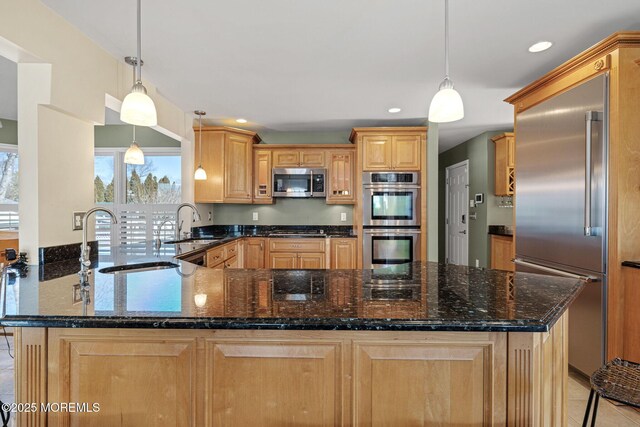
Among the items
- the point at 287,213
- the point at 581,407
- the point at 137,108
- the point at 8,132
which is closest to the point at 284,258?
the point at 287,213

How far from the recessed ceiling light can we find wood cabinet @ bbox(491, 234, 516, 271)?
8.03 ft

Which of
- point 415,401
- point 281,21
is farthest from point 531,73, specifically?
point 415,401

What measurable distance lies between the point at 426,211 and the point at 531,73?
1897 mm

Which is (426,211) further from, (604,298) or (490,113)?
(604,298)

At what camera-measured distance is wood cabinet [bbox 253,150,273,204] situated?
486 cm

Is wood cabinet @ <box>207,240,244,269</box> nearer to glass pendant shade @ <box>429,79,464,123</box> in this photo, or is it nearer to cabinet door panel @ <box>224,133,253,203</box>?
cabinet door panel @ <box>224,133,253,203</box>

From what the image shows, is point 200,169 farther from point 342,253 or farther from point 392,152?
point 392,152

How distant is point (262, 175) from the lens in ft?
16.0

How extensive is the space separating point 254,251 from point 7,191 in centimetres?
338

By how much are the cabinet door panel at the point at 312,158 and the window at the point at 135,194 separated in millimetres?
1874

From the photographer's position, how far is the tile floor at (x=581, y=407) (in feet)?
6.33

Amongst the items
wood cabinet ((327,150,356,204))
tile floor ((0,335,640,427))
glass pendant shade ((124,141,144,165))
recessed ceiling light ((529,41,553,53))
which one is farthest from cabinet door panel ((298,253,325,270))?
recessed ceiling light ((529,41,553,53))

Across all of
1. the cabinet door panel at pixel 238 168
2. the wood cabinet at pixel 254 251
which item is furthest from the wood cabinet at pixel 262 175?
the wood cabinet at pixel 254 251

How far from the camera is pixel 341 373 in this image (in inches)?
42.7
